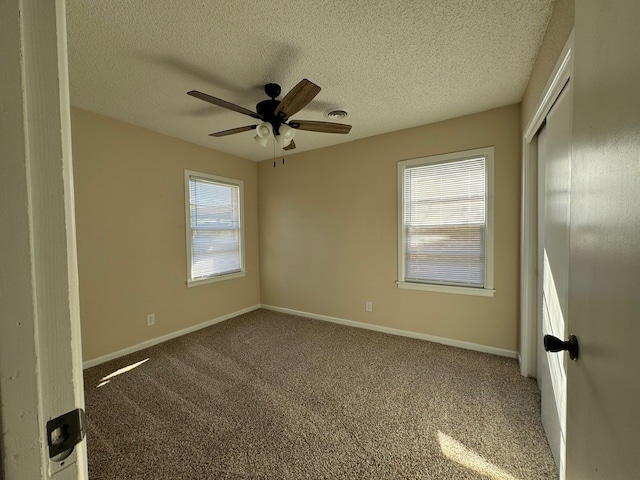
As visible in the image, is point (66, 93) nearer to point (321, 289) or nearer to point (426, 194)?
point (426, 194)

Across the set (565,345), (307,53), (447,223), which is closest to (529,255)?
A: (447,223)

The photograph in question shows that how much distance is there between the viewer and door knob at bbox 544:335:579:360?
79 centimetres

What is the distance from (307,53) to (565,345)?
2069 mm

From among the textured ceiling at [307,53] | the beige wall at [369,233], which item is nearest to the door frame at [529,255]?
the beige wall at [369,233]

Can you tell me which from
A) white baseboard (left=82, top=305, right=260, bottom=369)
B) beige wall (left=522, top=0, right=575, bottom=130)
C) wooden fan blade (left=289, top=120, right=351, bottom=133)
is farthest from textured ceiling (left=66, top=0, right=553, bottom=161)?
white baseboard (left=82, top=305, right=260, bottom=369)

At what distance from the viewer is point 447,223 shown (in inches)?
118

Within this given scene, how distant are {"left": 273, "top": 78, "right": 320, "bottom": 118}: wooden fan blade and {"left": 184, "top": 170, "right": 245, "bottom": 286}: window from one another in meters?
2.06

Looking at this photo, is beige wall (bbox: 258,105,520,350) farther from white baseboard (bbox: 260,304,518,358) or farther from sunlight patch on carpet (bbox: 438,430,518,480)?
sunlight patch on carpet (bbox: 438,430,518,480)

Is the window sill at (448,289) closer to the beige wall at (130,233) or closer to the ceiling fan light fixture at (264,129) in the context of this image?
the ceiling fan light fixture at (264,129)

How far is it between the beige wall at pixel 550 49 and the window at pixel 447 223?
2.41 ft

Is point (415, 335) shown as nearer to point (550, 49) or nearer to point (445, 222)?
point (445, 222)

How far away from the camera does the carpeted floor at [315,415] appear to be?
153cm

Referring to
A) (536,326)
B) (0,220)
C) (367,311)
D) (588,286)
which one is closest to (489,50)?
(588,286)

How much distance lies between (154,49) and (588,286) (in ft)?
8.24
